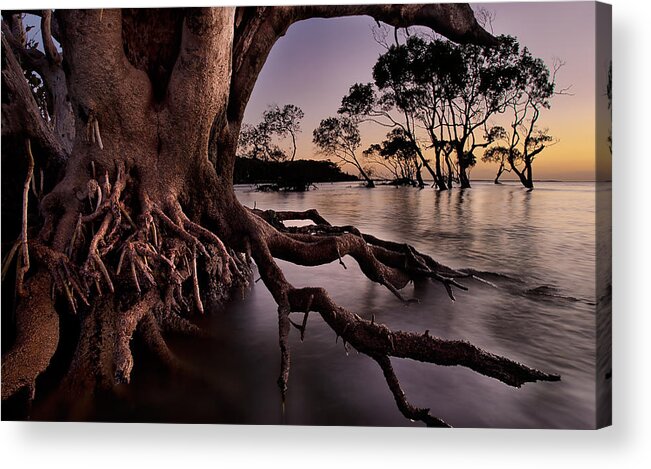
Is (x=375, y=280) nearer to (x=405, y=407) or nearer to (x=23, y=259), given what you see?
(x=405, y=407)

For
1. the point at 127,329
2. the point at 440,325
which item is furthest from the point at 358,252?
the point at 127,329

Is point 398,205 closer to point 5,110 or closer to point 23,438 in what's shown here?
point 5,110

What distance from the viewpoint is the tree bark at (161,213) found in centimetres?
191

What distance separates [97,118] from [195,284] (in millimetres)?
782

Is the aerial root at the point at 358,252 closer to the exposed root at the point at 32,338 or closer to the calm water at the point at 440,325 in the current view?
the calm water at the point at 440,325

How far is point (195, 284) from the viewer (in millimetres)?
1950

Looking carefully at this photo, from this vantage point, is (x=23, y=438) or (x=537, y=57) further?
(x=23, y=438)

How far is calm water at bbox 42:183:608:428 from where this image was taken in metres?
1.86

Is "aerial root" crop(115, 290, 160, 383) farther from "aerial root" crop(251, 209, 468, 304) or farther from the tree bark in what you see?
"aerial root" crop(251, 209, 468, 304)

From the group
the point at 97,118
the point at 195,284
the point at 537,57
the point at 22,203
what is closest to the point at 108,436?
the point at 195,284

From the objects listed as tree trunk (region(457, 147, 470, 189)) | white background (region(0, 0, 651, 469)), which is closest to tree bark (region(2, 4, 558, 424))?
white background (region(0, 0, 651, 469))

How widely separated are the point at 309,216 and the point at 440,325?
2.41 ft

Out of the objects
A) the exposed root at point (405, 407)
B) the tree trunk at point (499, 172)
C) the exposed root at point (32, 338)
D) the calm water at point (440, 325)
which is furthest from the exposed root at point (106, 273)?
the tree trunk at point (499, 172)

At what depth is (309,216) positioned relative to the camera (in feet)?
7.19
